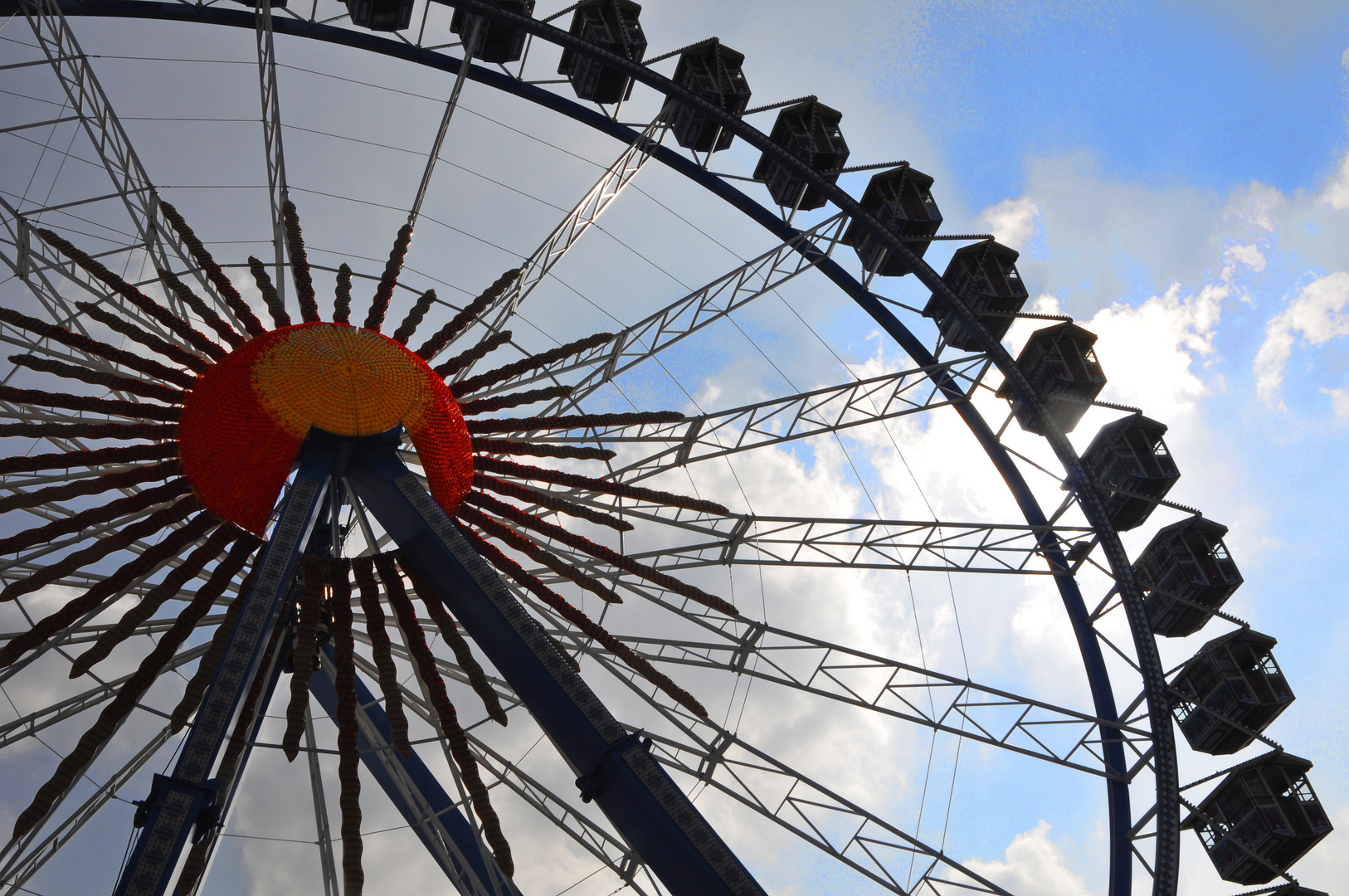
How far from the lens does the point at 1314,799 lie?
17016 mm

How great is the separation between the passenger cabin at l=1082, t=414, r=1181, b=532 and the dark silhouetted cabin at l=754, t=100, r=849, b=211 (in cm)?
699

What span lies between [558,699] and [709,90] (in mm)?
13287

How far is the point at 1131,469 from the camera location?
723 inches

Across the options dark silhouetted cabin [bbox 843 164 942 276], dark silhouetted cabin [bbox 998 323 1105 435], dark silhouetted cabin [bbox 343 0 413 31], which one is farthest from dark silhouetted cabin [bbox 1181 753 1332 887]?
dark silhouetted cabin [bbox 343 0 413 31]

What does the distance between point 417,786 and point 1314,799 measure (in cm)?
1458

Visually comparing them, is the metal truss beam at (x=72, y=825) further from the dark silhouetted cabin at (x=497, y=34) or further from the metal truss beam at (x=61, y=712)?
the dark silhouetted cabin at (x=497, y=34)

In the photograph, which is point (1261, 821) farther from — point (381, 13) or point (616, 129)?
point (381, 13)

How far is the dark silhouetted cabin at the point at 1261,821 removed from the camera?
16.9 meters

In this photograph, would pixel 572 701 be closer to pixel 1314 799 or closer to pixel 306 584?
pixel 306 584

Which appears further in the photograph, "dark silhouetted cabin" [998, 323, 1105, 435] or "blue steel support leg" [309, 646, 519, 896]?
"dark silhouetted cabin" [998, 323, 1105, 435]

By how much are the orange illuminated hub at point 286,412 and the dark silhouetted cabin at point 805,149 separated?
32.6 ft

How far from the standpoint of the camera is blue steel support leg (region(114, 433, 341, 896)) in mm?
7844

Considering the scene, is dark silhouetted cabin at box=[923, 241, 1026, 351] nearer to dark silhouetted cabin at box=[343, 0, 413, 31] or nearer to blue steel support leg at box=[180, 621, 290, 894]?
dark silhouetted cabin at box=[343, 0, 413, 31]

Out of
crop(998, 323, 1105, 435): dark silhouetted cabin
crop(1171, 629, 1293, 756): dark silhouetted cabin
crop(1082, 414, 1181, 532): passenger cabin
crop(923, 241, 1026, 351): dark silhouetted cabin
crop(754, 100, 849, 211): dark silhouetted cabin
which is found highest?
crop(754, 100, 849, 211): dark silhouetted cabin
